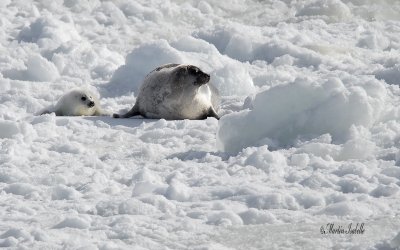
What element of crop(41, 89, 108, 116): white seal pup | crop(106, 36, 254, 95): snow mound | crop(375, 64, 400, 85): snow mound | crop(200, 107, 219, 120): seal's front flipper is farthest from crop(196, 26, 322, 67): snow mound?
crop(41, 89, 108, 116): white seal pup

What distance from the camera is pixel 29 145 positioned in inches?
242

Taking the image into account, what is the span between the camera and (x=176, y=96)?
7887mm

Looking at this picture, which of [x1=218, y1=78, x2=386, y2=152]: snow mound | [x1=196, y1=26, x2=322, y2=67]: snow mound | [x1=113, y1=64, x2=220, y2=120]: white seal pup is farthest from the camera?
[x1=196, y1=26, x2=322, y2=67]: snow mound

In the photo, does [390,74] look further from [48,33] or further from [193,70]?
[48,33]

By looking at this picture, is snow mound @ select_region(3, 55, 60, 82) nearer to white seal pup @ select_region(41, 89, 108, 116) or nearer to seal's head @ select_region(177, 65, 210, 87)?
white seal pup @ select_region(41, 89, 108, 116)

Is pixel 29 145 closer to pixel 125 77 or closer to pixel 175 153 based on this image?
pixel 175 153

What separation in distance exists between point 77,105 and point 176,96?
901mm

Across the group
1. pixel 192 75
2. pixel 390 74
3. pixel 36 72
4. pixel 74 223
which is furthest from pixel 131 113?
pixel 74 223

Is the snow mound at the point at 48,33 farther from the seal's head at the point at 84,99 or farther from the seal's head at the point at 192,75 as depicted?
the seal's head at the point at 192,75

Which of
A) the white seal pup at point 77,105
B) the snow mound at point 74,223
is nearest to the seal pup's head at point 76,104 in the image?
the white seal pup at point 77,105

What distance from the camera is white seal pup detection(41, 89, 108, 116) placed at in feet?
25.8

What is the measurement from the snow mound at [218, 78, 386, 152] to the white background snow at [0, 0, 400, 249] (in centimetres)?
1

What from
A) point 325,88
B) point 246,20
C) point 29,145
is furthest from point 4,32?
point 325,88

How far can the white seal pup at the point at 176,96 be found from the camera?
7820 millimetres
